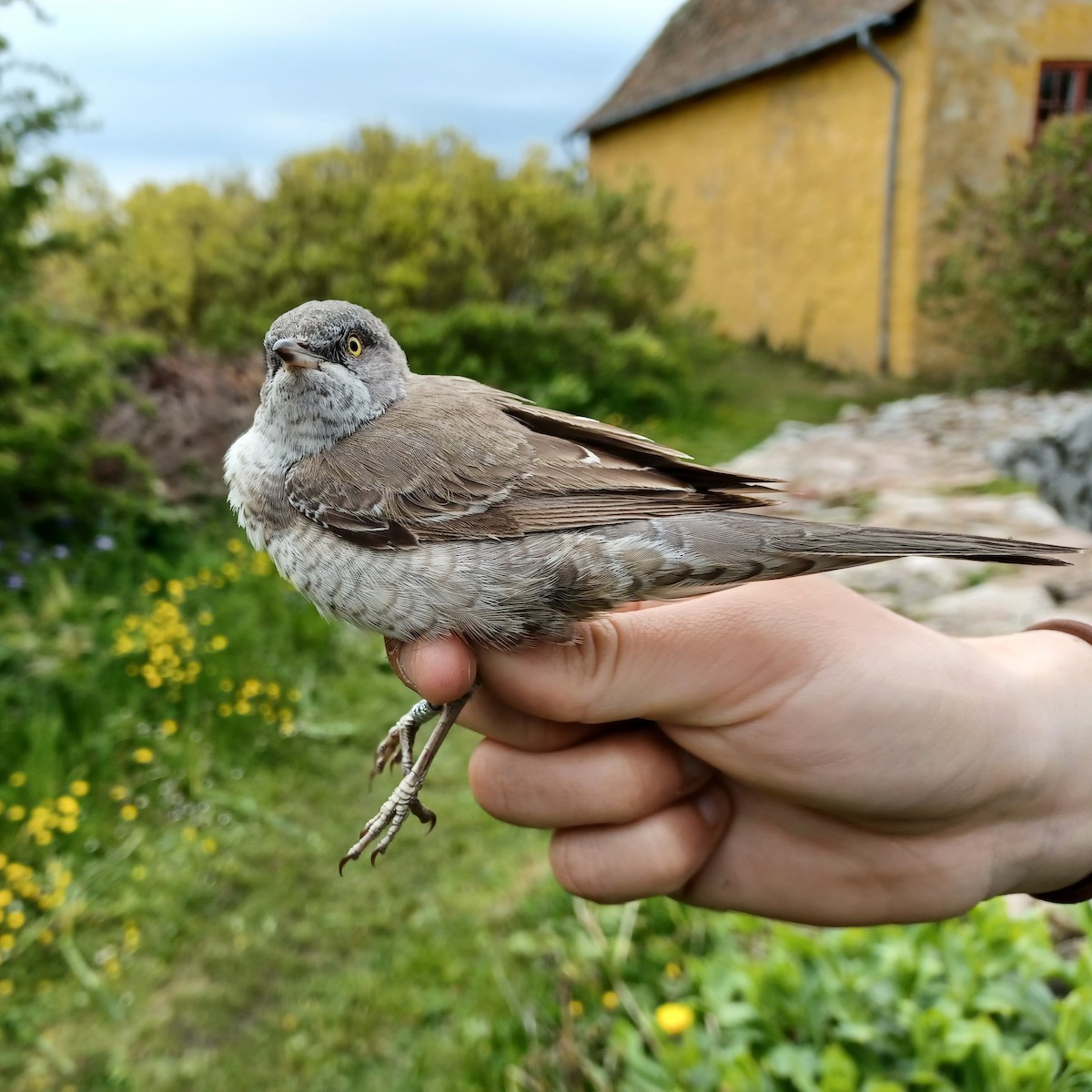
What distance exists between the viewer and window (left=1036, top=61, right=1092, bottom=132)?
1258cm

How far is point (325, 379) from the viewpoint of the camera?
1960 mm

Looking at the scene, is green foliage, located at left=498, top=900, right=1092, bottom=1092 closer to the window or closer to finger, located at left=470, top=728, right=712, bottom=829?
finger, located at left=470, top=728, right=712, bottom=829

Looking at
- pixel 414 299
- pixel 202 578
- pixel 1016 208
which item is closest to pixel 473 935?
pixel 202 578

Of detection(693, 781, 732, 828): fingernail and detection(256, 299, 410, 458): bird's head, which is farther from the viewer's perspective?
detection(693, 781, 732, 828): fingernail

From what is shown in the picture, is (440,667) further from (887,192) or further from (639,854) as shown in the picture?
(887,192)

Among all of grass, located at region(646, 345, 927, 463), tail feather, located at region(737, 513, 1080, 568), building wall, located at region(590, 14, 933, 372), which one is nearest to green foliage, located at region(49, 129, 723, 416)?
grass, located at region(646, 345, 927, 463)

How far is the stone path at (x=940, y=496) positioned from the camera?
4.79 m

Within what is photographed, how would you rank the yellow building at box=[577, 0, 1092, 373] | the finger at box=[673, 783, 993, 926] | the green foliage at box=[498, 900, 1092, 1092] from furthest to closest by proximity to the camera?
the yellow building at box=[577, 0, 1092, 373] < the green foliage at box=[498, 900, 1092, 1092] < the finger at box=[673, 783, 993, 926]

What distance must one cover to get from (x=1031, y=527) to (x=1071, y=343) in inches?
265

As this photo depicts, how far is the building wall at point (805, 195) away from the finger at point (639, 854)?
11279 millimetres

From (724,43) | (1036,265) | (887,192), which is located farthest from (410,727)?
(724,43)

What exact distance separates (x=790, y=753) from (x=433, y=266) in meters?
8.30

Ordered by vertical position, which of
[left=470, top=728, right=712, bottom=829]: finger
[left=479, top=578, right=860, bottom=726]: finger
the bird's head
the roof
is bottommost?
[left=470, top=728, right=712, bottom=829]: finger

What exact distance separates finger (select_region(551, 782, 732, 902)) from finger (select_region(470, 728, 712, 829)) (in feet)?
0.13
